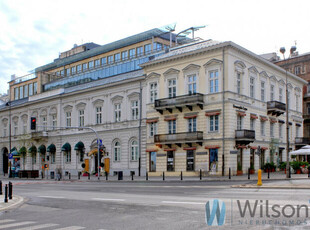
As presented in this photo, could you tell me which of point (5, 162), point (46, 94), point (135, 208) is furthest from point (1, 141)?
point (135, 208)

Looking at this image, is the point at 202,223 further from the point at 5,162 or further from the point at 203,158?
the point at 5,162

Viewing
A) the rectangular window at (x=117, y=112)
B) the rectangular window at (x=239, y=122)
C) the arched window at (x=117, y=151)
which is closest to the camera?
the rectangular window at (x=239, y=122)

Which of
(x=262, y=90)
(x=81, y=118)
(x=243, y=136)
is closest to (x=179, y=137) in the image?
(x=243, y=136)

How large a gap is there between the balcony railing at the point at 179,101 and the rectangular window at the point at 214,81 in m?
1.41

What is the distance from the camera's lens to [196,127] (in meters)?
41.6

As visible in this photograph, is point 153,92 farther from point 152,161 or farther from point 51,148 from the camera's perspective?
point 51,148

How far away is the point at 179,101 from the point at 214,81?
414 cm

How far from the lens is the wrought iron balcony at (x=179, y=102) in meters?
40.4

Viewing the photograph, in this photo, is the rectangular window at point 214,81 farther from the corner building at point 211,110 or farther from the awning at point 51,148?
the awning at point 51,148

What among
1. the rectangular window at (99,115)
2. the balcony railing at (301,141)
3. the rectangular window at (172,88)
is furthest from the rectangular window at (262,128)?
the rectangular window at (99,115)

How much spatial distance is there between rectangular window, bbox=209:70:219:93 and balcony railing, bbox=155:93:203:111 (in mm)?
1407

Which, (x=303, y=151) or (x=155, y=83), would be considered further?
(x=155, y=83)

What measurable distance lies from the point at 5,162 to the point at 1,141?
3.84 m

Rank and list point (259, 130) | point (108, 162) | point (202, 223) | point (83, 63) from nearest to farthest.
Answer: point (202, 223)
point (259, 130)
point (108, 162)
point (83, 63)
